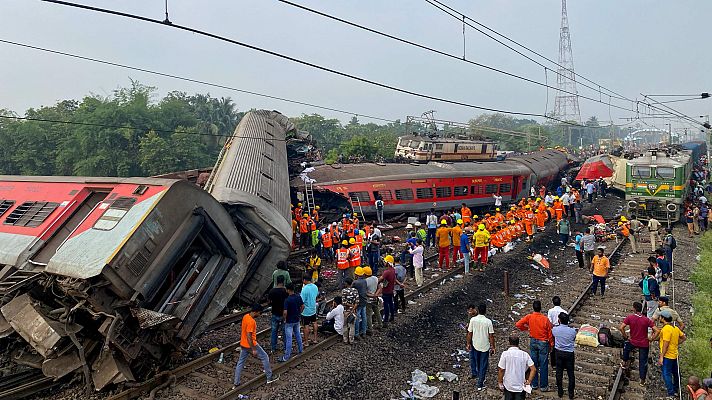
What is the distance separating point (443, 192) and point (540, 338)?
51.1 ft

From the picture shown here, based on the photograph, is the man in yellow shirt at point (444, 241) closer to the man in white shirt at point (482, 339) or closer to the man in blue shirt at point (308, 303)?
the man in blue shirt at point (308, 303)

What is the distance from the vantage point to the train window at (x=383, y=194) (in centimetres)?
2089

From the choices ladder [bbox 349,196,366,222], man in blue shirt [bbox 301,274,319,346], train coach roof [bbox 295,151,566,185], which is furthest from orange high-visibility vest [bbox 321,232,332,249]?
man in blue shirt [bbox 301,274,319,346]

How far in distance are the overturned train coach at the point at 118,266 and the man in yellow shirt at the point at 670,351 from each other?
22.1 ft

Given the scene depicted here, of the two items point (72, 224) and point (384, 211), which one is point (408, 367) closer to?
point (72, 224)

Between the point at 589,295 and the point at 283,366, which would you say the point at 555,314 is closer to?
the point at 283,366

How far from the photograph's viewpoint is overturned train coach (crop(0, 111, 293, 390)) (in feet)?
22.5

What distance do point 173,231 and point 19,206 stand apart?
3549mm

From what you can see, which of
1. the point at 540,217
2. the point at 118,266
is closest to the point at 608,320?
the point at 540,217

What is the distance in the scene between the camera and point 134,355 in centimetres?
712

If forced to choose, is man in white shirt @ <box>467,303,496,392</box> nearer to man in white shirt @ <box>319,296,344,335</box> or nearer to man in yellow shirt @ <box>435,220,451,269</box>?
man in white shirt @ <box>319,296,344,335</box>

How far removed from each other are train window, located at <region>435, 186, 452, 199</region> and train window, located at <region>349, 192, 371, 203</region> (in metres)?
3.61

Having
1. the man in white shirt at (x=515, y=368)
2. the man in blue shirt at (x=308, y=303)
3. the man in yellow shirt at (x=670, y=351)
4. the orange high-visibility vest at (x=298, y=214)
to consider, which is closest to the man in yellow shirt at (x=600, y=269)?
the man in yellow shirt at (x=670, y=351)

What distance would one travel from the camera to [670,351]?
752 centimetres
